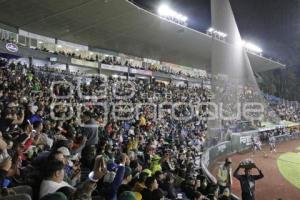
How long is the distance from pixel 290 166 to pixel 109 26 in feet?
59.6

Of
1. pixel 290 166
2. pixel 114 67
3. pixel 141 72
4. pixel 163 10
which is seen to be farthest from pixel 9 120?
pixel 141 72

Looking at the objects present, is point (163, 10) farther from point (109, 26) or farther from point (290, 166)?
point (290, 166)

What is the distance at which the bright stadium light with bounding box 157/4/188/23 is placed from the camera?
3434 cm

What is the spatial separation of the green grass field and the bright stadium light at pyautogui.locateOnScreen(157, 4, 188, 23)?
16.1 metres

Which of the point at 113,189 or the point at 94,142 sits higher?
the point at 94,142

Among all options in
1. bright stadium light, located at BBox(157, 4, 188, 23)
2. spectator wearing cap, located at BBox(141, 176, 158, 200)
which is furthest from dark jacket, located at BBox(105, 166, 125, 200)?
bright stadium light, located at BBox(157, 4, 188, 23)

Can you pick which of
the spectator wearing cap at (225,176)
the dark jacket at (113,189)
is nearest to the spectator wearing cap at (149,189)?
the dark jacket at (113,189)

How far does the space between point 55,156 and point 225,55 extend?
59.7 ft

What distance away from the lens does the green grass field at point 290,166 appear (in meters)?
19.2

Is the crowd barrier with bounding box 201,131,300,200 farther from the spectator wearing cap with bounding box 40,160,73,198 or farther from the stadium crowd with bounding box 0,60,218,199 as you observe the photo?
the spectator wearing cap with bounding box 40,160,73,198

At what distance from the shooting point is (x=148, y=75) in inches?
1553

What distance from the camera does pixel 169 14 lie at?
121ft

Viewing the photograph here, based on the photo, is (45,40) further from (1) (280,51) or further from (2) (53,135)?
(1) (280,51)

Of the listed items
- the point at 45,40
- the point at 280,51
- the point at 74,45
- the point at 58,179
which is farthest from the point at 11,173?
the point at 280,51
